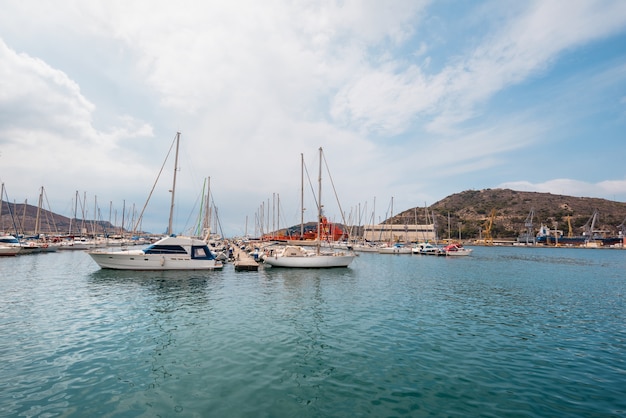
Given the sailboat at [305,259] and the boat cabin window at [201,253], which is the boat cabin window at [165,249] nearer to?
the boat cabin window at [201,253]

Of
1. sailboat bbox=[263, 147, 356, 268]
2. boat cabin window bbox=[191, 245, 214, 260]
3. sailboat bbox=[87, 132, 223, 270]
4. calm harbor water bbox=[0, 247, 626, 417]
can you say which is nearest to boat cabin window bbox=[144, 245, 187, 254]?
sailboat bbox=[87, 132, 223, 270]

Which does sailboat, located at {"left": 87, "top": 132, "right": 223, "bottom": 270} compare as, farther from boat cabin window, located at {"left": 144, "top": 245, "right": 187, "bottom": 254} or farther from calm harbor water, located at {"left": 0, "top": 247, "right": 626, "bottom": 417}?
calm harbor water, located at {"left": 0, "top": 247, "right": 626, "bottom": 417}

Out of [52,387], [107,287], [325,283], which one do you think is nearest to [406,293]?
[325,283]

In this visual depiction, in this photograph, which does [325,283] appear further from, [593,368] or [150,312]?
[593,368]

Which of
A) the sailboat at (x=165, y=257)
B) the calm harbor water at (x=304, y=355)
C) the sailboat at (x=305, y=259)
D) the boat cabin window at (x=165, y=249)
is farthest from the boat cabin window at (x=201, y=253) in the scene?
the calm harbor water at (x=304, y=355)

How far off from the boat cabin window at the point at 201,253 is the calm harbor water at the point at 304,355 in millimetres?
12512

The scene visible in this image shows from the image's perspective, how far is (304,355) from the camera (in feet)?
37.7

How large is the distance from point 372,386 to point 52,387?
9560mm

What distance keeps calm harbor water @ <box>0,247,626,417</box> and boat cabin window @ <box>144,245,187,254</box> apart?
34.9ft

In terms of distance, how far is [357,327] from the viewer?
1518 centimetres

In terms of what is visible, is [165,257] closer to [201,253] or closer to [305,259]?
[201,253]

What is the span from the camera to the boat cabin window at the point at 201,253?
3572 cm

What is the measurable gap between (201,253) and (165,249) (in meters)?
4.05

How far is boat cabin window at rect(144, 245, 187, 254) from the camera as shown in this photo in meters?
34.1
